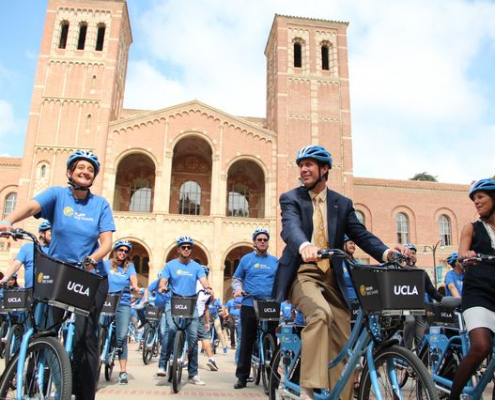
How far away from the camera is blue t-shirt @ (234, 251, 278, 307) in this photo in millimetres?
6820

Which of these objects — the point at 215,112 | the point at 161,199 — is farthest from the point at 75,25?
the point at 161,199

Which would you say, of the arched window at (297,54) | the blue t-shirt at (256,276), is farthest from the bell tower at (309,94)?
the blue t-shirt at (256,276)

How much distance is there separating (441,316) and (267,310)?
7.16ft

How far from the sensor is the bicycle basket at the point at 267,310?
19.7ft

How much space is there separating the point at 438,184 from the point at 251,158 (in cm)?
1582

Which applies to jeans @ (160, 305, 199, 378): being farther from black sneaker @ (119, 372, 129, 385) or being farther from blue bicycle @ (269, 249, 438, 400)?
blue bicycle @ (269, 249, 438, 400)

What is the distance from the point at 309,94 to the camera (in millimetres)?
29641

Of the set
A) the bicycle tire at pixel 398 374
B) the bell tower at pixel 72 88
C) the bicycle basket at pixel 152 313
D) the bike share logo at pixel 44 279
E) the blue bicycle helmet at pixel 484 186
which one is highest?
the bell tower at pixel 72 88

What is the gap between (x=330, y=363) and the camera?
3252 millimetres

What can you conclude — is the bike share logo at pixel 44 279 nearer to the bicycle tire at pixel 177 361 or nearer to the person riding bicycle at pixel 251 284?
the bicycle tire at pixel 177 361

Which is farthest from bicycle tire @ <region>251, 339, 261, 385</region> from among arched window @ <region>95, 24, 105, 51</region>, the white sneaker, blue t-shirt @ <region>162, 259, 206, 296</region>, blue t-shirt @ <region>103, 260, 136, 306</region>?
arched window @ <region>95, 24, 105, 51</region>

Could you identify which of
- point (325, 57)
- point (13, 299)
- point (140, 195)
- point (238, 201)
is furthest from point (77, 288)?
point (325, 57)

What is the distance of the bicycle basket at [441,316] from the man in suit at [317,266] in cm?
257

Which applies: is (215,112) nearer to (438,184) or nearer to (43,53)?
(43,53)
